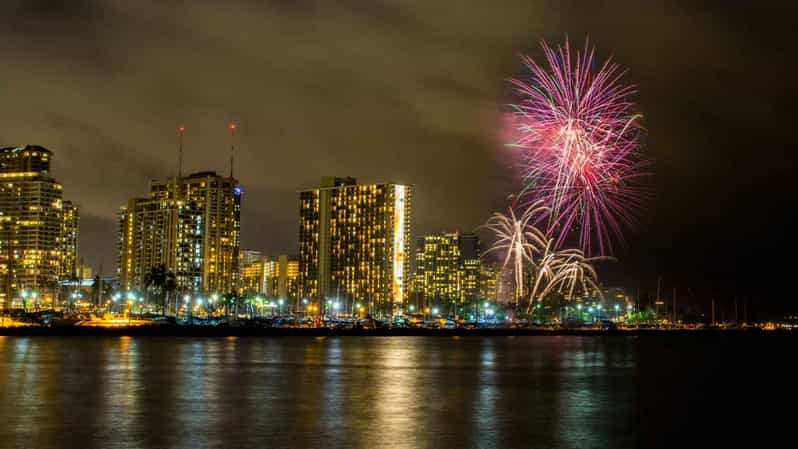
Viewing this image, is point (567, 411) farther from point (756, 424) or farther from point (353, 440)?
point (353, 440)

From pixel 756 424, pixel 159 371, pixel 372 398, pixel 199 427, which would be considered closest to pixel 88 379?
pixel 159 371

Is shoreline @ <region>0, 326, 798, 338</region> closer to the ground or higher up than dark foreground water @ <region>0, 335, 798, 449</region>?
closer to the ground

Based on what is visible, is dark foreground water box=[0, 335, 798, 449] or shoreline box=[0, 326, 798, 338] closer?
dark foreground water box=[0, 335, 798, 449]

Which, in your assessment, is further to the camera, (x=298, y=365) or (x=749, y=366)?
(x=749, y=366)

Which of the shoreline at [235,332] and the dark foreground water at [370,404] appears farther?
the shoreline at [235,332]

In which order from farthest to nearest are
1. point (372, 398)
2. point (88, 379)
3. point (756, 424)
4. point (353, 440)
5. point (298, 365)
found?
point (298, 365)
point (88, 379)
point (372, 398)
point (756, 424)
point (353, 440)

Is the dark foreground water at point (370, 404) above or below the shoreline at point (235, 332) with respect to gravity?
above

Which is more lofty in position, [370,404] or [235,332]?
[370,404]

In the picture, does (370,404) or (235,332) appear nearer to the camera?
(370,404)
